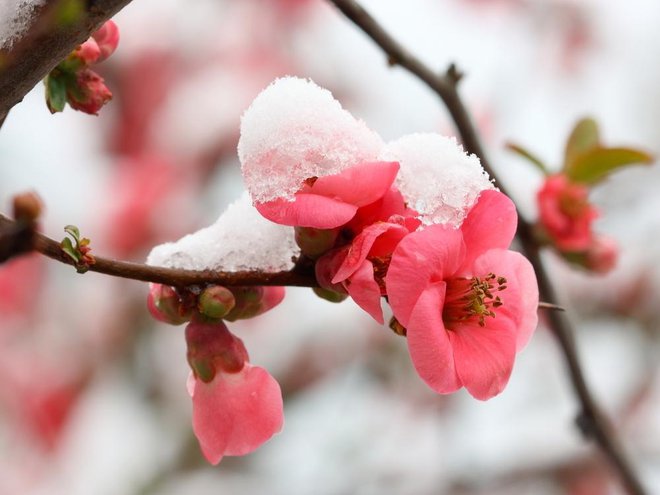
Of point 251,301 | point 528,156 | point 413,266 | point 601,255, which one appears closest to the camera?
point 413,266

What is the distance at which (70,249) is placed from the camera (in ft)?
1.93

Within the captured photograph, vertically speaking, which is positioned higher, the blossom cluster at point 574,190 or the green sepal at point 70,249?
the green sepal at point 70,249

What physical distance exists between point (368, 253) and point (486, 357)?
0.14 m

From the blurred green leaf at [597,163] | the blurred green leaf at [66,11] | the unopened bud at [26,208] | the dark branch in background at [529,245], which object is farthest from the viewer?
the blurred green leaf at [597,163]

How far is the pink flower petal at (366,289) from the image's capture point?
2.03ft

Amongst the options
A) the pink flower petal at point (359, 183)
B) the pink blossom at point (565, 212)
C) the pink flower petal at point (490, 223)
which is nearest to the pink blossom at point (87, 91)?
the pink flower petal at point (359, 183)

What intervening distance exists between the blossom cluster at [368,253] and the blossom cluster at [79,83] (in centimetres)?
18

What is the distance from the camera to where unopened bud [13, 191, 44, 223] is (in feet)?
1.24

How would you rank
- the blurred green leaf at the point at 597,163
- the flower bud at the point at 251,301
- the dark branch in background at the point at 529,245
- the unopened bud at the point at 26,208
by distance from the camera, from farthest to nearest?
the blurred green leaf at the point at 597,163, the dark branch in background at the point at 529,245, the flower bud at the point at 251,301, the unopened bud at the point at 26,208

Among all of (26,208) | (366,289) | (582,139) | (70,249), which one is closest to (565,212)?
(582,139)

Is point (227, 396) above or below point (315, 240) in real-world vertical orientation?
below

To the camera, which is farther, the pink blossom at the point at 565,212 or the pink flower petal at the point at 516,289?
the pink blossom at the point at 565,212

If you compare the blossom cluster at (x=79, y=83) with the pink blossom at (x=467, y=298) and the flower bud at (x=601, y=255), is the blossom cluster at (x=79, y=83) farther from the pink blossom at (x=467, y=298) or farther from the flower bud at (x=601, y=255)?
the flower bud at (x=601, y=255)

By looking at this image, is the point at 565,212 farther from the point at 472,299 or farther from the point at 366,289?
the point at 366,289
